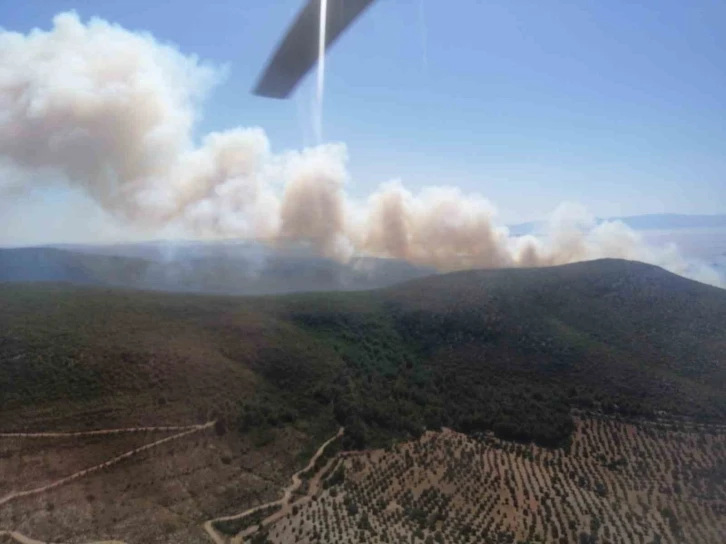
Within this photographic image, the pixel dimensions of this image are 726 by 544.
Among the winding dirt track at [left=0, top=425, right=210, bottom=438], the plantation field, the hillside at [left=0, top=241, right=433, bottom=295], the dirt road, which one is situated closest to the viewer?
the dirt road

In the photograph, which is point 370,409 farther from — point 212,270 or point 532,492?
point 212,270

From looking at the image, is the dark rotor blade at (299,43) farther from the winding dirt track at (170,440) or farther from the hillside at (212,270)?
the hillside at (212,270)

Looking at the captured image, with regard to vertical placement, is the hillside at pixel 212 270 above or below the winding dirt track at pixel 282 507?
above

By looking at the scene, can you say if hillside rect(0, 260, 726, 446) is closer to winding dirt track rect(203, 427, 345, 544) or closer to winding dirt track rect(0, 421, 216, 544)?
winding dirt track rect(0, 421, 216, 544)

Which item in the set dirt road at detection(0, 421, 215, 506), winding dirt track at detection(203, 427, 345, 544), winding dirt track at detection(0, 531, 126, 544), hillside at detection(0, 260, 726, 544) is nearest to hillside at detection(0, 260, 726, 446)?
hillside at detection(0, 260, 726, 544)

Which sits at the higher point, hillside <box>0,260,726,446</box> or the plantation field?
hillside <box>0,260,726,446</box>

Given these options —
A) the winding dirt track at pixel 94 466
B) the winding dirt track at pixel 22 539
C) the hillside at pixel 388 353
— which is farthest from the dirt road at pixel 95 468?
the winding dirt track at pixel 22 539

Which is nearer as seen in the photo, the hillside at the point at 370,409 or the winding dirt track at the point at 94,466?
the winding dirt track at the point at 94,466

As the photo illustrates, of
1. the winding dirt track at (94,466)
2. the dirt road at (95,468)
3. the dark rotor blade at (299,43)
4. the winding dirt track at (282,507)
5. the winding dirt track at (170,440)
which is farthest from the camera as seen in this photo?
the dirt road at (95,468)

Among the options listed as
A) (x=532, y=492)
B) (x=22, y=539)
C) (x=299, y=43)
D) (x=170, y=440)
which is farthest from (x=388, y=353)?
(x=299, y=43)

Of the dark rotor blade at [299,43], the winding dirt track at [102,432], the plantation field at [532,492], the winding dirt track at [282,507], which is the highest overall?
the dark rotor blade at [299,43]

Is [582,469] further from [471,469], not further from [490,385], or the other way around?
[490,385]
